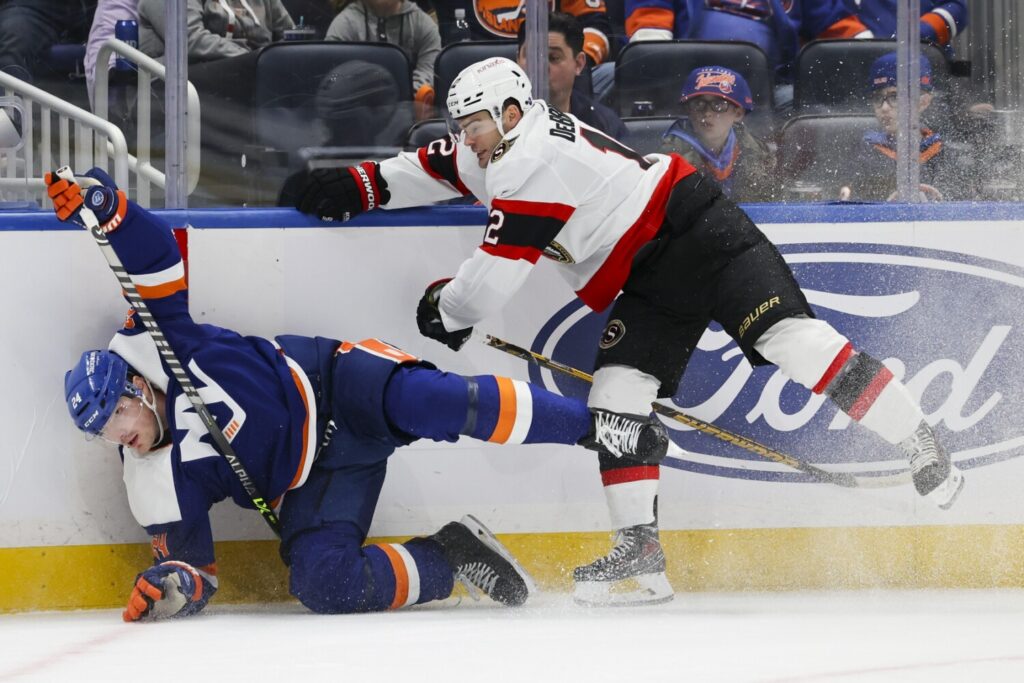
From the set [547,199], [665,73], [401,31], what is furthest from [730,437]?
[401,31]

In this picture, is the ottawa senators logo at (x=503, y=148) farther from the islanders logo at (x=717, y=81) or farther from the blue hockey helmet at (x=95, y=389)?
the blue hockey helmet at (x=95, y=389)

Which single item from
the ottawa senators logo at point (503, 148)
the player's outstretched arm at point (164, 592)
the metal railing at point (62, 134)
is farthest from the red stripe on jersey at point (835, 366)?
the metal railing at point (62, 134)

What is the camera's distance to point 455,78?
3.03m

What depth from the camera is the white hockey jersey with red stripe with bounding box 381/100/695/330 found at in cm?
285

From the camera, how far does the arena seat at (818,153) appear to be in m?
3.20

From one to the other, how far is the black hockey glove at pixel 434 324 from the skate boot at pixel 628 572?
1.77ft

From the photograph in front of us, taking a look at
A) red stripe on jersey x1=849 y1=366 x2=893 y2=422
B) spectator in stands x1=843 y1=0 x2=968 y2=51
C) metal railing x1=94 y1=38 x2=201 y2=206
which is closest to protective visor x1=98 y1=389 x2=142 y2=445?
metal railing x1=94 y1=38 x2=201 y2=206

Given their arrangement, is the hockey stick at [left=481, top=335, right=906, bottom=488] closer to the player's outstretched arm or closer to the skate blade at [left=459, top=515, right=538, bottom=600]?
the skate blade at [left=459, top=515, right=538, bottom=600]

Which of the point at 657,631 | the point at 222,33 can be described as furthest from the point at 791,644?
the point at 222,33

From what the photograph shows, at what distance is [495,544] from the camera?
3053 mm

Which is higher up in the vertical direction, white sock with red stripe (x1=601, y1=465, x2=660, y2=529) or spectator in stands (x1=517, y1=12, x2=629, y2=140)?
spectator in stands (x1=517, y1=12, x2=629, y2=140)

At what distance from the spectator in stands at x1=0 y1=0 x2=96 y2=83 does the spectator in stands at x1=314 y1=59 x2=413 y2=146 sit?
54 cm

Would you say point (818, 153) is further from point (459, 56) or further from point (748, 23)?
point (459, 56)

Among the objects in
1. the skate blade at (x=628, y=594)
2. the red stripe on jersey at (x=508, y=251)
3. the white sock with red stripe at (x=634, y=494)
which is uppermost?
the red stripe on jersey at (x=508, y=251)
